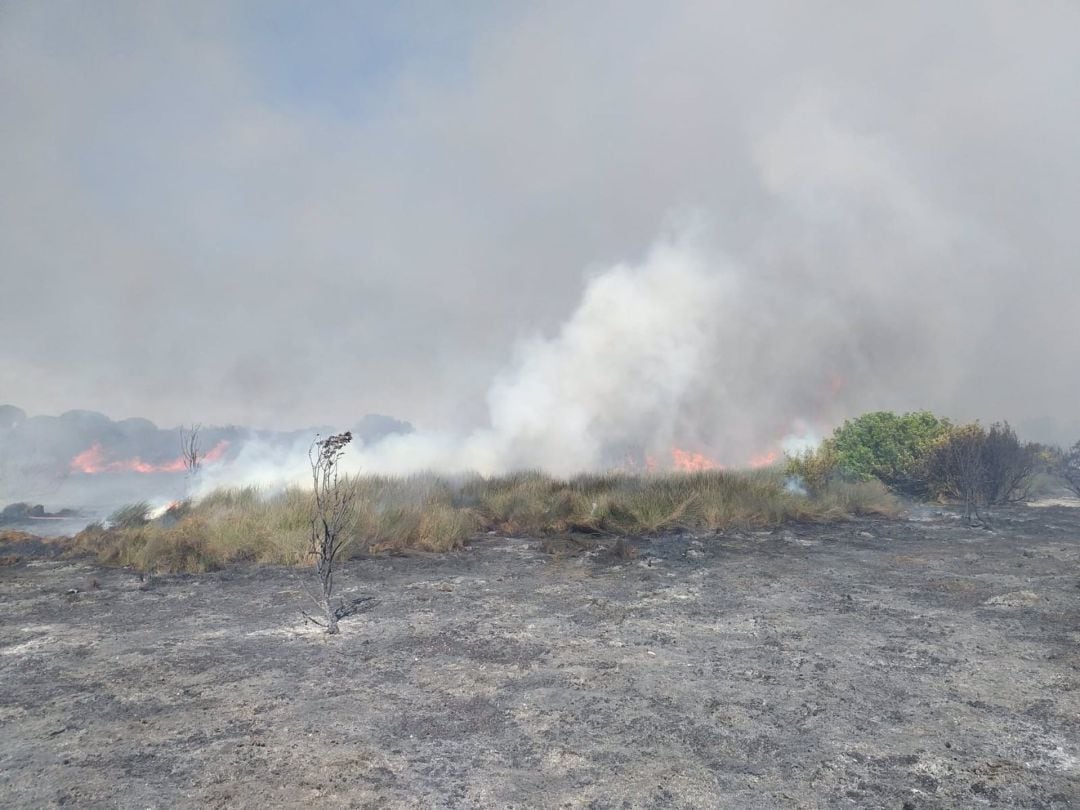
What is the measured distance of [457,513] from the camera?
45.3 ft

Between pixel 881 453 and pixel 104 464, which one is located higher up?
pixel 104 464

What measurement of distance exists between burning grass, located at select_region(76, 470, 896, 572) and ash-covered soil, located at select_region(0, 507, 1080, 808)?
1.65m

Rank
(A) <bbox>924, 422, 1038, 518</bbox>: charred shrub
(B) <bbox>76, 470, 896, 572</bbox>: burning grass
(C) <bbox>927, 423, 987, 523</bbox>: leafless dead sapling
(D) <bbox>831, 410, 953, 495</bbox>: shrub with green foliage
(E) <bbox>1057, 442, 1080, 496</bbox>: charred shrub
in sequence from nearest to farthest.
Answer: (B) <bbox>76, 470, 896, 572</bbox>: burning grass, (C) <bbox>927, 423, 987, 523</bbox>: leafless dead sapling, (A) <bbox>924, 422, 1038, 518</bbox>: charred shrub, (E) <bbox>1057, 442, 1080, 496</bbox>: charred shrub, (D) <bbox>831, 410, 953, 495</bbox>: shrub with green foliage

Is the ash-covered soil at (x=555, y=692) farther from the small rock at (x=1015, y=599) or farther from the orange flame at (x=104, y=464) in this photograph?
the orange flame at (x=104, y=464)

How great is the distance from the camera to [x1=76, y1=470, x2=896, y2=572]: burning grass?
11.5 meters

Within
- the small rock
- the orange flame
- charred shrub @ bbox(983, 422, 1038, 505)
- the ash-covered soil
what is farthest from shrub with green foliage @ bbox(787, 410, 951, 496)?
the orange flame

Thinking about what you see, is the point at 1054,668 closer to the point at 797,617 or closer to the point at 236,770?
the point at 797,617

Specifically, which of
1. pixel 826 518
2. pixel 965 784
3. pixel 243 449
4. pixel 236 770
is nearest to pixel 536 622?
pixel 236 770

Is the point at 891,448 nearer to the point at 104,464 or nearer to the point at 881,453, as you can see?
the point at 881,453

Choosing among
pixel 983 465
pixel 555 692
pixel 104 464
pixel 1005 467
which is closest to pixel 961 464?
pixel 983 465

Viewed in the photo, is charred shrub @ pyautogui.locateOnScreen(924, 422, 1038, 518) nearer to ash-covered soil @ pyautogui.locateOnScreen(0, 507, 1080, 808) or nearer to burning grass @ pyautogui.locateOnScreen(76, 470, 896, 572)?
burning grass @ pyautogui.locateOnScreen(76, 470, 896, 572)

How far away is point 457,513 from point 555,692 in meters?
8.49

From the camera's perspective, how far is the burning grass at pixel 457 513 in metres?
11.5

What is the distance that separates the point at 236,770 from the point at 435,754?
131 centimetres
